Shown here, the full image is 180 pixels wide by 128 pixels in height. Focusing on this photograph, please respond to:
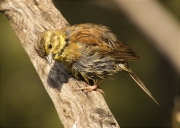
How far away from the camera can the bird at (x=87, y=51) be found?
608cm

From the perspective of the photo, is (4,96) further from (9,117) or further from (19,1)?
(19,1)

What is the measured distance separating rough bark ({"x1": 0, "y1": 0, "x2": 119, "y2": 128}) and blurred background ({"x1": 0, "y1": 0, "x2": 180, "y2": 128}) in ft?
11.7

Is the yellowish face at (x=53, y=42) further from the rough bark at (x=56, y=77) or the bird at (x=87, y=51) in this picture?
the rough bark at (x=56, y=77)

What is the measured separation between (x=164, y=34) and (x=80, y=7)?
14.7ft

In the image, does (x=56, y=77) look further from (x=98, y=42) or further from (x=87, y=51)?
(x=98, y=42)

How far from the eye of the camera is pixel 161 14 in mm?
7754

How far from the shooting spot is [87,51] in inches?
247

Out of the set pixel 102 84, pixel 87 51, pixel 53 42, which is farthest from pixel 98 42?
pixel 102 84

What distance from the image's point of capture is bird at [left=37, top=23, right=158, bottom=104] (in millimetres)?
6078

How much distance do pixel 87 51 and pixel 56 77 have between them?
0.51 meters

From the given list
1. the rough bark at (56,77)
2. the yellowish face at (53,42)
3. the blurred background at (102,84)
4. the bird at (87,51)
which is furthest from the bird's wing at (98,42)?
the blurred background at (102,84)

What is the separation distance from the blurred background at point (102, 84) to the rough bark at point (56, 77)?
3.58 meters

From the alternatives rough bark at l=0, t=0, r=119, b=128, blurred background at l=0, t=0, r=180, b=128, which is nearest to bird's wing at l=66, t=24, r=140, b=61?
rough bark at l=0, t=0, r=119, b=128

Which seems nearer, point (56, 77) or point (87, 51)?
point (56, 77)
